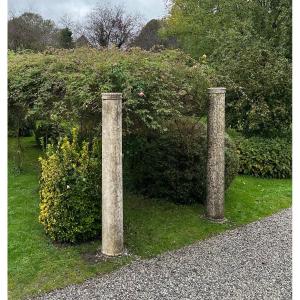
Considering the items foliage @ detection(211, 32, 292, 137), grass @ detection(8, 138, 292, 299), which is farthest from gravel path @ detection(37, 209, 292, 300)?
foliage @ detection(211, 32, 292, 137)

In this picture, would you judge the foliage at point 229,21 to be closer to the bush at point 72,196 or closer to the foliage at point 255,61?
the foliage at point 255,61

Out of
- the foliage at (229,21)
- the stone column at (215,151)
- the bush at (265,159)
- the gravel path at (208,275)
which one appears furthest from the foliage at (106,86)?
the foliage at (229,21)

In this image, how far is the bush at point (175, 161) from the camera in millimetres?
7219

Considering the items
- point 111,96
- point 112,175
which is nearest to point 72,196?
point 112,175

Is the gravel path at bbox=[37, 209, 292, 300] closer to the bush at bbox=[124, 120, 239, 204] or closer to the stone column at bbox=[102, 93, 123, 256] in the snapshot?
the stone column at bbox=[102, 93, 123, 256]

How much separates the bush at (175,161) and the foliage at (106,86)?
0.46 metres

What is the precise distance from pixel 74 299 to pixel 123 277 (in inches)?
27.5

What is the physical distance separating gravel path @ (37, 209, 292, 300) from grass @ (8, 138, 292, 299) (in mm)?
231

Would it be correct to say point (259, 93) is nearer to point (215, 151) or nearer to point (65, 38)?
point (215, 151)

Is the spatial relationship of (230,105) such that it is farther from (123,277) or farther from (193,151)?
(123,277)

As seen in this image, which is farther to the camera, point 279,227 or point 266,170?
point 266,170

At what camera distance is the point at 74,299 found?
171 inches
